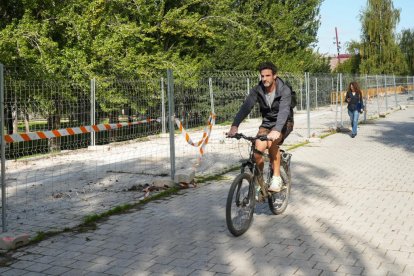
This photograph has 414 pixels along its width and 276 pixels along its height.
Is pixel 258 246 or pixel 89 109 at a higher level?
pixel 89 109

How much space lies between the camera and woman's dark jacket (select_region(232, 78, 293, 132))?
18.0ft

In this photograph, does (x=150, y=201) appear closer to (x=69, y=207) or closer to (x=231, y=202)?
(x=69, y=207)

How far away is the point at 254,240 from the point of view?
202 inches

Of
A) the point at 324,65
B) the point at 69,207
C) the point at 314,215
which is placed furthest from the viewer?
the point at 324,65

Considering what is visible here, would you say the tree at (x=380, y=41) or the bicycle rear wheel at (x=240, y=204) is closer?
the bicycle rear wheel at (x=240, y=204)

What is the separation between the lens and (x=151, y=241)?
514 cm

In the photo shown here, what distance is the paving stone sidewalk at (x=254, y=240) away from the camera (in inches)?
171

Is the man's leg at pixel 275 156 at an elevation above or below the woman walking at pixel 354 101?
below

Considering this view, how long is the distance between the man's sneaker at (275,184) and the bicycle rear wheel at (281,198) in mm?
270

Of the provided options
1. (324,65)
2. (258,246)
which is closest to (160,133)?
(258,246)

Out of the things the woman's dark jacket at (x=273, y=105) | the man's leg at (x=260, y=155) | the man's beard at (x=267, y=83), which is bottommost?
the man's leg at (x=260, y=155)

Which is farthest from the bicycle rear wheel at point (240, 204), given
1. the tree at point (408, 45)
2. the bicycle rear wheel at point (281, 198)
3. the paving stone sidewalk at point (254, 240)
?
the tree at point (408, 45)

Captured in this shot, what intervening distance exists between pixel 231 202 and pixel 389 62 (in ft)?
164

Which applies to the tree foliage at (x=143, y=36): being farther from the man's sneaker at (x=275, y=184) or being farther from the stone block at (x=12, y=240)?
the man's sneaker at (x=275, y=184)
